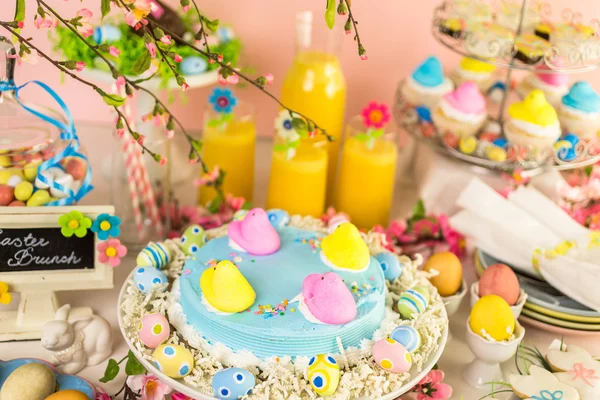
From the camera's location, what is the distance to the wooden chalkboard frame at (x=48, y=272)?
94 cm

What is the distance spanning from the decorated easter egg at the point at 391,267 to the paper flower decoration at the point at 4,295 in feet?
1.81

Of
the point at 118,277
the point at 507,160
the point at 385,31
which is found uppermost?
the point at 385,31

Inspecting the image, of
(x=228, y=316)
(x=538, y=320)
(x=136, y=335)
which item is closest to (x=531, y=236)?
(x=538, y=320)

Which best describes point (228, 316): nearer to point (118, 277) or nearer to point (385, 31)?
point (118, 277)

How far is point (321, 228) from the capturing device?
112 cm

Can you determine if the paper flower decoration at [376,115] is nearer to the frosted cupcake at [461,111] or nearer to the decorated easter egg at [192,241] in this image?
the frosted cupcake at [461,111]

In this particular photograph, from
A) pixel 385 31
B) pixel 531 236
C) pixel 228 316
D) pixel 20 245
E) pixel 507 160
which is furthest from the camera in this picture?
pixel 385 31

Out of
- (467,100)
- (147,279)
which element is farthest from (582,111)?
(147,279)

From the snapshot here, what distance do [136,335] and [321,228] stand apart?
0.39 m

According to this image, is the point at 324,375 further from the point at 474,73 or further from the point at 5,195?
the point at 474,73

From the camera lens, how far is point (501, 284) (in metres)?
1.00

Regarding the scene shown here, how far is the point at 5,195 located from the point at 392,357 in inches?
23.9

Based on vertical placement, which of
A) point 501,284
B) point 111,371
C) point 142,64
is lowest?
point 111,371

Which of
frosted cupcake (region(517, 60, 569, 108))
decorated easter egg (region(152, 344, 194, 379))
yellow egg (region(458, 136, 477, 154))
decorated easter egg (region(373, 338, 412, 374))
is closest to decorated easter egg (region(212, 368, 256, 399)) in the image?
decorated easter egg (region(152, 344, 194, 379))
